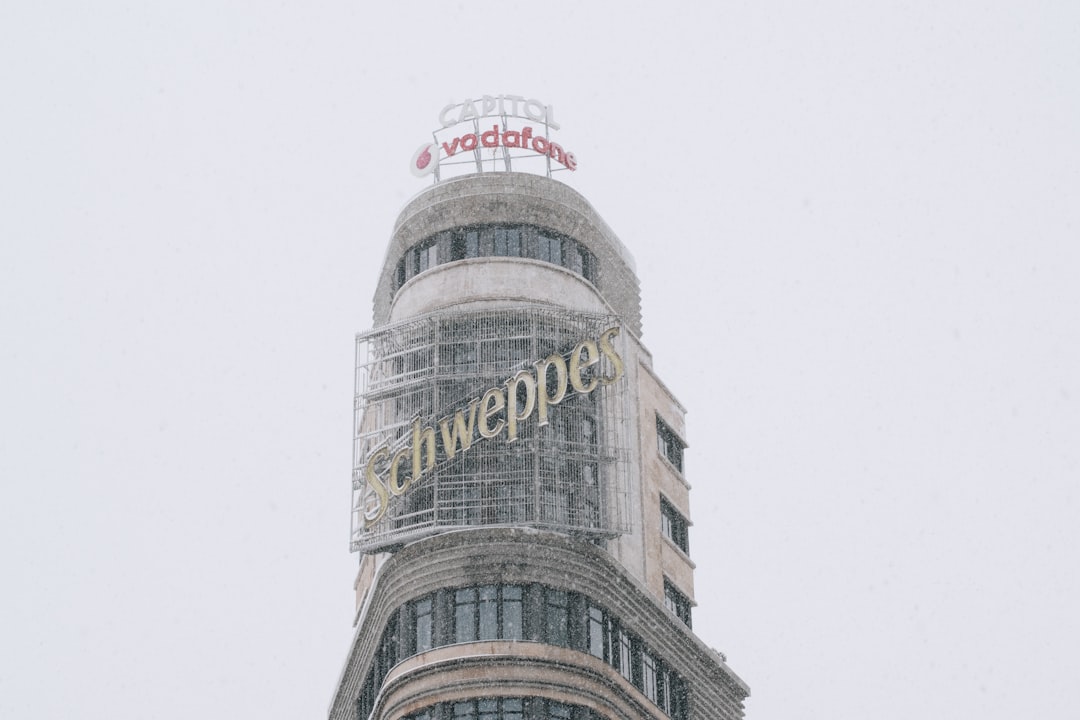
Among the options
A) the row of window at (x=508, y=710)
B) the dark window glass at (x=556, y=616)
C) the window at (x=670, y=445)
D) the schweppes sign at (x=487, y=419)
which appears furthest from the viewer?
the window at (x=670, y=445)

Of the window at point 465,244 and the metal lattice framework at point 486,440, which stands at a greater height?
the window at point 465,244

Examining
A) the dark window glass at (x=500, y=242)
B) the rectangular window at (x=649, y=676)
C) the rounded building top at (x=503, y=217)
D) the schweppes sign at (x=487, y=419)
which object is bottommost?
the rectangular window at (x=649, y=676)

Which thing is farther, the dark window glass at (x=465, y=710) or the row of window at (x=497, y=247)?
the row of window at (x=497, y=247)

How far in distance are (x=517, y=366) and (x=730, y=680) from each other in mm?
17638

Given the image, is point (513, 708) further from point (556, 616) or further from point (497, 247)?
point (497, 247)

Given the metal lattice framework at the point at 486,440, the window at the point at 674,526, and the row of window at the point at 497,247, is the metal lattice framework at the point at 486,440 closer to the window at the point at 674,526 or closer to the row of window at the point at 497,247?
the row of window at the point at 497,247

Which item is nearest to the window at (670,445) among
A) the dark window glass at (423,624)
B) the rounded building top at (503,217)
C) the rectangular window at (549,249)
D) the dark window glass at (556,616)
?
the rounded building top at (503,217)

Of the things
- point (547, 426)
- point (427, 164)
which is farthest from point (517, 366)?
point (427, 164)

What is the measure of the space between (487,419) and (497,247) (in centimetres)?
1016

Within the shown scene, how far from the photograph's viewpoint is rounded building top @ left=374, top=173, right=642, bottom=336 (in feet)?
302

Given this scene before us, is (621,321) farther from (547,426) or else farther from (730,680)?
(730,680)

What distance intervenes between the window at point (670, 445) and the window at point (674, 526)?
251 cm

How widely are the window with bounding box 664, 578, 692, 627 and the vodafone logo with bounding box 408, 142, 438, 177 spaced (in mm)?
22556

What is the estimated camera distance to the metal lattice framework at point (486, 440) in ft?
277
